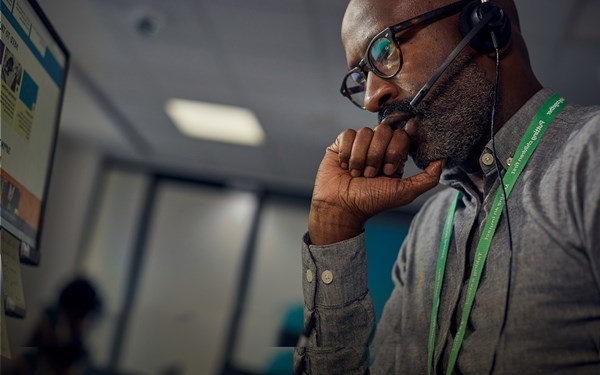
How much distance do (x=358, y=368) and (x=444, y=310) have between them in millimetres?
181

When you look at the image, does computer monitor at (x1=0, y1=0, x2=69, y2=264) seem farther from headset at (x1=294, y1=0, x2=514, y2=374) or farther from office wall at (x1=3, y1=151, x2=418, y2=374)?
office wall at (x1=3, y1=151, x2=418, y2=374)

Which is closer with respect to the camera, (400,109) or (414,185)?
(414,185)

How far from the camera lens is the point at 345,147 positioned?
109 centimetres

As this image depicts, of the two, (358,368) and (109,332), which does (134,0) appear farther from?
(109,332)

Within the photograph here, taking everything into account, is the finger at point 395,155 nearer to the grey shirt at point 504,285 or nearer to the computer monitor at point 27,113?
the grey shirt at point 504,285

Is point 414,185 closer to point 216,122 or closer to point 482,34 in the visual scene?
point 482,34

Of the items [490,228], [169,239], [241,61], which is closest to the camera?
[490,228]

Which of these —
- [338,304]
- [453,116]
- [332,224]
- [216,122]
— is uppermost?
[216,122]

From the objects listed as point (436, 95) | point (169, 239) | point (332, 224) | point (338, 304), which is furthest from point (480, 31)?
point (169, 239)

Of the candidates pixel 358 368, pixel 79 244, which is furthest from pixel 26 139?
pixel 79 244

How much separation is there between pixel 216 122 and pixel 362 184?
4.02 metres

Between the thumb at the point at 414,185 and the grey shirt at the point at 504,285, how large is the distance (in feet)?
0.36

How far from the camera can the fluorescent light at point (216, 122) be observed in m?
4.63

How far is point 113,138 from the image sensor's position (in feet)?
19.2
